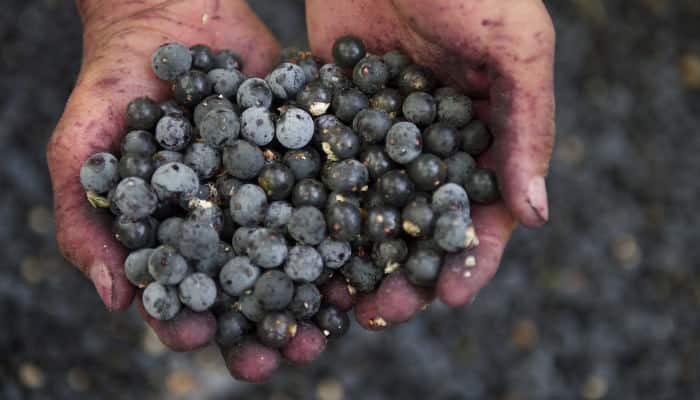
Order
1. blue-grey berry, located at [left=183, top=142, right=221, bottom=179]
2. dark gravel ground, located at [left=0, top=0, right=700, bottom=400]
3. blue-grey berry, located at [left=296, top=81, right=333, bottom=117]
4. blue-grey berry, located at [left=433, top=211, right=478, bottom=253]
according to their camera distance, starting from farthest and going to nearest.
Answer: dark gravel ground, located at [left=0, top=0, right=700, bottom=400] < blue-grey berry, located at [left=296, top=81, right=333, bottom=117] < blue-grey berry, located at [left=183, top=142, right=221, bottom=179] < blue-grey berry, located at [left=433, top=211, right=478, bottom=253]

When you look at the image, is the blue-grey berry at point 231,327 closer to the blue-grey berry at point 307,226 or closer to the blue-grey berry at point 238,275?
the blue-grey berry at point 238,275

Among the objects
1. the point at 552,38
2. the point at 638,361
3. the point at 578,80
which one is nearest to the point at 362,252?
the point at 552,38

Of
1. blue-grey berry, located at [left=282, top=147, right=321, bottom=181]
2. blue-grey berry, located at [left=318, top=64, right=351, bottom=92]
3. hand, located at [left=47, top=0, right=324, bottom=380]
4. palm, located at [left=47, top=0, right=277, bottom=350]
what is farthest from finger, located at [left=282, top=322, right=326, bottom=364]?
blue-grey berry, located at [left=318, top=64, right=351, bottom=92]

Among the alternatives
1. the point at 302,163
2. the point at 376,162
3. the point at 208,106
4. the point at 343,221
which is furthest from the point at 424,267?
the point at 208,106

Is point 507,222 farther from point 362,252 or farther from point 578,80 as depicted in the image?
point 578,80

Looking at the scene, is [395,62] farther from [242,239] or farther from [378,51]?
[242,239]

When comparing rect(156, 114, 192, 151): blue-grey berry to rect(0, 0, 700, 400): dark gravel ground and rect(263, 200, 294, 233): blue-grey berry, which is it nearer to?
rect(263, 200, 294, 233): blue-grey berry
